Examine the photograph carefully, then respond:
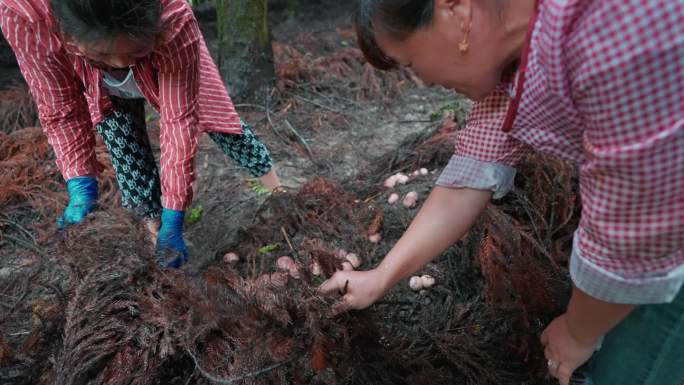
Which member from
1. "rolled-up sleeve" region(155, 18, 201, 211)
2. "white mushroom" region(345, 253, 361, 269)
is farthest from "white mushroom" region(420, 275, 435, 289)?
"rolled-up sleeve" region(155, 18, 201, 211)

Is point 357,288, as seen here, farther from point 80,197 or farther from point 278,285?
point 80,197

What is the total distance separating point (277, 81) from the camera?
5.32 m

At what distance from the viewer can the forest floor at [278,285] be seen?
1.57 metres

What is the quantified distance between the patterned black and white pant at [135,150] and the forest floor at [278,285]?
15.3 inches

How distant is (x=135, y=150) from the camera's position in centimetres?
270

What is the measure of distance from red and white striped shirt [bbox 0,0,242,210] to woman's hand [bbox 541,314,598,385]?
1.60m

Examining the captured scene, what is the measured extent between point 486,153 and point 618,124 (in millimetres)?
569

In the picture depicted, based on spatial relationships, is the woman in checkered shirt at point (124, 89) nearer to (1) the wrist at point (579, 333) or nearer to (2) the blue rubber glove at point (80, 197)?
(2) the blue rubber glove at point (80, 197)

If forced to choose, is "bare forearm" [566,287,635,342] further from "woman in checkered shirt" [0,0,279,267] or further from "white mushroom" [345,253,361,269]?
"woman in checkered shirt" [0,0,279,267]

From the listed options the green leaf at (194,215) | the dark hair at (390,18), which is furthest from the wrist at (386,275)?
the green leaf at (194,215)

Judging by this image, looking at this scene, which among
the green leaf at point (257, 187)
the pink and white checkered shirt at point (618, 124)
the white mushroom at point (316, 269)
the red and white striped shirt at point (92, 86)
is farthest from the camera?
the green leaf at point (257, 187)

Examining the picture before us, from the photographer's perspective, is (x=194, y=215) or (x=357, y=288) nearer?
(x=357, y=288)

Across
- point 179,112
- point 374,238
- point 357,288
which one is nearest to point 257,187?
point 374,238

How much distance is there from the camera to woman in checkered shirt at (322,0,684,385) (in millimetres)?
954
